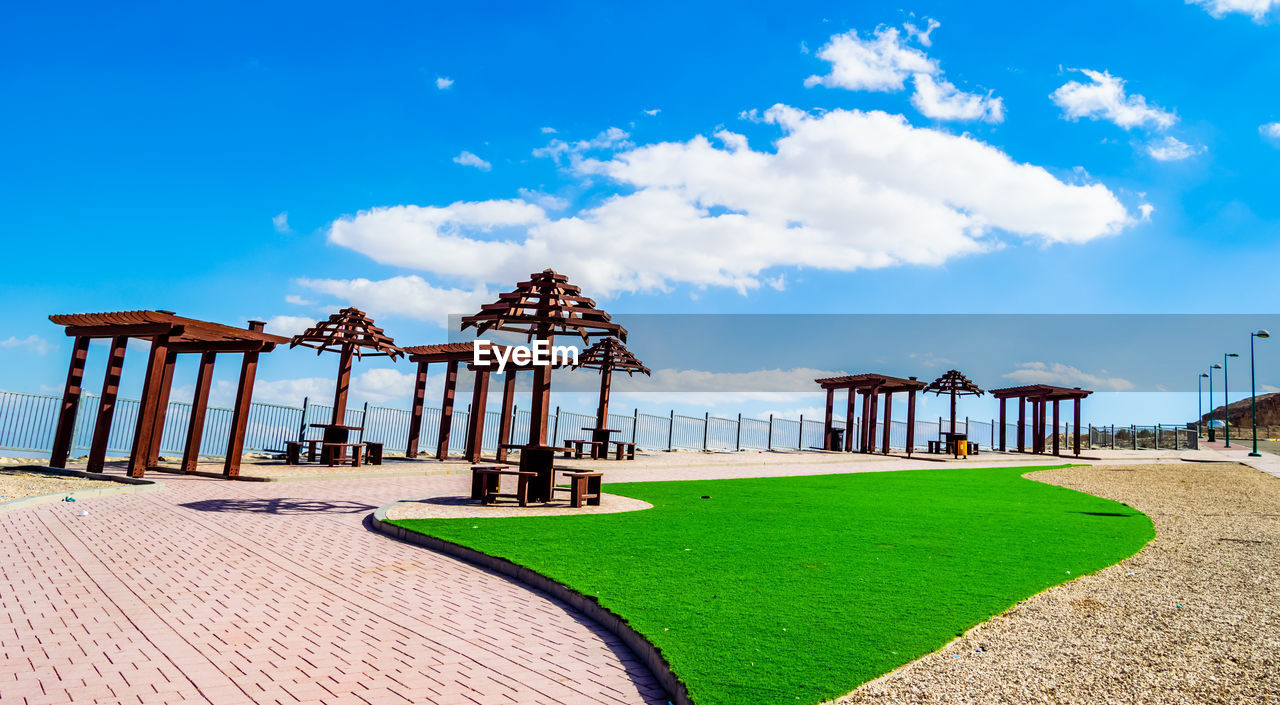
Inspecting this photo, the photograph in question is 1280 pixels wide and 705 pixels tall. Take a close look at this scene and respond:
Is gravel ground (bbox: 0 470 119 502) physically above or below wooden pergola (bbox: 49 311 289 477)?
below

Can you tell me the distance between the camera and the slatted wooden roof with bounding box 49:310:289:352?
14.4 m

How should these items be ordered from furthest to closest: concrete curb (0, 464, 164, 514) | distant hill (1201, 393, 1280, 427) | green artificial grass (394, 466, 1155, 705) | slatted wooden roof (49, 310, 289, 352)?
distant hill (1201, 393, 1280, 427) < slatted wooden roof (49, 310, 289, 352) < concrete curb (0, 464, 164, 514) < green artificial grass (394, 466, 1155, 705)

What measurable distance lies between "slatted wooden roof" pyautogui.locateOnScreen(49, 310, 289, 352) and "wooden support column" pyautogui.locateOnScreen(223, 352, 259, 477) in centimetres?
37

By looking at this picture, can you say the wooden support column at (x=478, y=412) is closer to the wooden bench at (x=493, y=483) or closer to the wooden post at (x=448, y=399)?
the wooden post at (x=448, y=399)

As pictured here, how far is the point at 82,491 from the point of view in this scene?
1154cm

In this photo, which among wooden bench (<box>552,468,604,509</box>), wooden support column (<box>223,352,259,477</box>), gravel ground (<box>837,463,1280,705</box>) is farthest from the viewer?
wooden support column (<box>223,352,259,477</box>)

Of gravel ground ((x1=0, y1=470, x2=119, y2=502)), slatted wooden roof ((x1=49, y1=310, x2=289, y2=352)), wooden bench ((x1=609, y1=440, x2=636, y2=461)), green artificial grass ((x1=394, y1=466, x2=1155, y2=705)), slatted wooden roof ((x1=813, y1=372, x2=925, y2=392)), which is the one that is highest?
slatted wooden roof ((x1=813, y1=372, x2=925, y2=392))

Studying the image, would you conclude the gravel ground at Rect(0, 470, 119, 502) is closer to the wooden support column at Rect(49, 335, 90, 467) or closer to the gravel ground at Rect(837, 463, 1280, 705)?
the wooden support column at Rect(49, 335, 90, 467)

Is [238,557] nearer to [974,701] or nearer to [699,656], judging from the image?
[699,656]

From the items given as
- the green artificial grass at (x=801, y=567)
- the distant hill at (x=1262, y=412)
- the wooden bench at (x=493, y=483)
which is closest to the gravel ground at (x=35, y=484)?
the wooden bench at (x=493, y=483)

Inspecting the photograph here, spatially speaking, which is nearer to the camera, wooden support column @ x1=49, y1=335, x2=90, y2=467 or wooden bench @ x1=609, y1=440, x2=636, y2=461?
wooden support column @ x1=49, y1=335, x2=90, y2=467

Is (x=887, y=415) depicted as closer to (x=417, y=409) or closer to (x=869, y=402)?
(x=869, y=402)

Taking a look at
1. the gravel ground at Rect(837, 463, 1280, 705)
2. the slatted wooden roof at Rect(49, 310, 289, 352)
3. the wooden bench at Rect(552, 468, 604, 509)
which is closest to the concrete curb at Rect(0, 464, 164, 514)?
the slatted wooden roof at Rect(49, 310, 289, 352)

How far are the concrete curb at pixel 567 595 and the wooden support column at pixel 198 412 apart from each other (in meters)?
8.72
